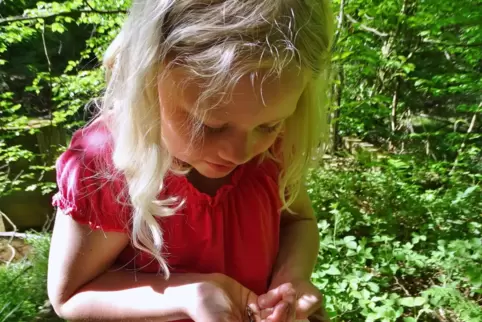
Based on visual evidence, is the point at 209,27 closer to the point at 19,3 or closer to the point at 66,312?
the point at 66,312

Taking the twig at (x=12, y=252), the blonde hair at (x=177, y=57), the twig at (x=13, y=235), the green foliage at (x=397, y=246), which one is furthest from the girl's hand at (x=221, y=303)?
the twig at (x=13, y=235)

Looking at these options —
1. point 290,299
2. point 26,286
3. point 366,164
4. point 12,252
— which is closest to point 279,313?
point 290,299

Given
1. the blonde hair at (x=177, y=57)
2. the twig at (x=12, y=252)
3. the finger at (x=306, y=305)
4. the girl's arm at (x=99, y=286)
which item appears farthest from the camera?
the twig at (x=12, y=252)

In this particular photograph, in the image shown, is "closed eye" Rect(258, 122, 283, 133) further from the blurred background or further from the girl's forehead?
the blurred background

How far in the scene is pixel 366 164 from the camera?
358cm

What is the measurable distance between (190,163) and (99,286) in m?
0.31

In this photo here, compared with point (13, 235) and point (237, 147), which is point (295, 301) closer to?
point (237, 147)

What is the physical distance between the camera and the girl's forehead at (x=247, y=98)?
74 cm

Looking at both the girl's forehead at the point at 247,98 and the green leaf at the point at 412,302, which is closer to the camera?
the girl's forehead at the point at 247,98

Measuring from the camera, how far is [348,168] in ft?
13.5

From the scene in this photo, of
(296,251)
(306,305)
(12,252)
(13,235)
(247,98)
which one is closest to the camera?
(247,98)

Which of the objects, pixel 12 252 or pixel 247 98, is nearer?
pixel 247 98

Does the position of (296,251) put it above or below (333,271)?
above

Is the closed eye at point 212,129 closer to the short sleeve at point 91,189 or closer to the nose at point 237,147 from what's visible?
the nose at point 237,147
